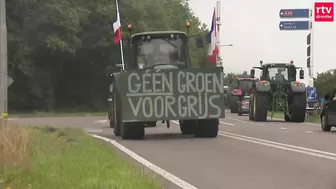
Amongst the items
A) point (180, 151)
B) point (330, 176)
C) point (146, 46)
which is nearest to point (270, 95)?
point (146, 46)

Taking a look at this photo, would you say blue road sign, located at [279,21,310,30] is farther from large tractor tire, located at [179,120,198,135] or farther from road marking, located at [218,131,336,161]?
road marking, located at [218,131,336,161]

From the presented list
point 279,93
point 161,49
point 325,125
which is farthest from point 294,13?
point 161,49

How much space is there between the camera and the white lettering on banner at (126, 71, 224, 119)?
17.9 meters

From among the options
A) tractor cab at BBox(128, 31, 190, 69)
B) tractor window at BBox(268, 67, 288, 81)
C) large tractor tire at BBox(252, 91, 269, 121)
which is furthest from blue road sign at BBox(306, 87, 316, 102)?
tractor cab at BBox(128, 31, 190, 69)

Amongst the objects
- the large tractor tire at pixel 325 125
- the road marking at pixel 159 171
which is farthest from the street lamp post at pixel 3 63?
the large tractor tire at pixel 325 125

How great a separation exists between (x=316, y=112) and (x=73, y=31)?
72.0 feet

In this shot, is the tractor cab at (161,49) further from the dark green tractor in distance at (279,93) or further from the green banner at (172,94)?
the dark green tractor in distance at (279,93)

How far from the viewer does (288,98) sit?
3067cm

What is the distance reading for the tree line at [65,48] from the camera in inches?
1962

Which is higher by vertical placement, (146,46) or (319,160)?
(146,46)

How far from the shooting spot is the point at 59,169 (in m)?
9.64

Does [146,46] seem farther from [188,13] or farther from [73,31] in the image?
[188,13]

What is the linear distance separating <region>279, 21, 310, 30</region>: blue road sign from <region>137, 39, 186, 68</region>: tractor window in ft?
56.2

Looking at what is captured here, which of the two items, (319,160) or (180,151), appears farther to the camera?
(180,151)
